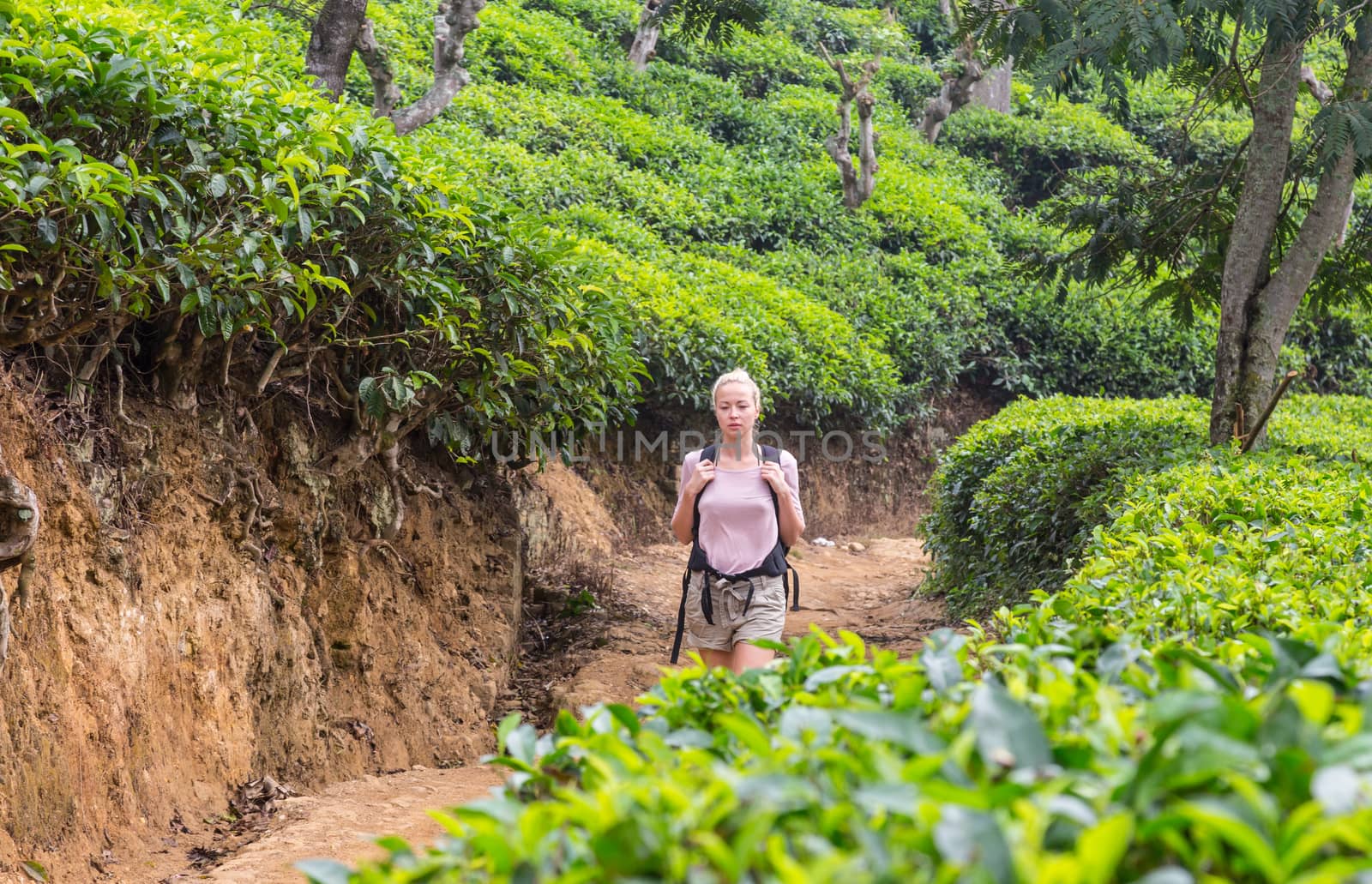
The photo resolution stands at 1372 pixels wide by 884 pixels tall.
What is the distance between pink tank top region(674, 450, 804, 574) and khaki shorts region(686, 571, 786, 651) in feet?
0.29

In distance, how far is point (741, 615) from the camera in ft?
15.1

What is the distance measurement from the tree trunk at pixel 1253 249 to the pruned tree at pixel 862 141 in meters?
9.86

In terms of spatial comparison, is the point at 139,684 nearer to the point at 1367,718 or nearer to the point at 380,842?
the point at 380,842

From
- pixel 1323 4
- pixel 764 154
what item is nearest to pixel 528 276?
pixel 1323 4

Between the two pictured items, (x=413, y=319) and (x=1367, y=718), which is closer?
(x=1367, y=718)

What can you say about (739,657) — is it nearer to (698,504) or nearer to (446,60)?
(698,504)

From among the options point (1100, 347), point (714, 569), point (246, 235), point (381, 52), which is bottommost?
point (714, 569)

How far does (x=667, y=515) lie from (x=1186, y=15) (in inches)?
268

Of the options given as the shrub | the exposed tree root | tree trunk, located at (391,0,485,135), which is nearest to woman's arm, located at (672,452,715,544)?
the shrub

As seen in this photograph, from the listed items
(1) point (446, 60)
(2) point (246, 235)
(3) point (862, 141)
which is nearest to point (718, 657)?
(2) point (246, 235)

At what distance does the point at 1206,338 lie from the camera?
1647 cm

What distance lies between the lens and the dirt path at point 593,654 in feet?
14.3

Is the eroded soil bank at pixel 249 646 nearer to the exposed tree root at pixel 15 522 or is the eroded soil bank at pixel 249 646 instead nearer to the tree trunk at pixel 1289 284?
the exposed tree root at pixel 15 522

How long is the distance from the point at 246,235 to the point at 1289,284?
230 inches
